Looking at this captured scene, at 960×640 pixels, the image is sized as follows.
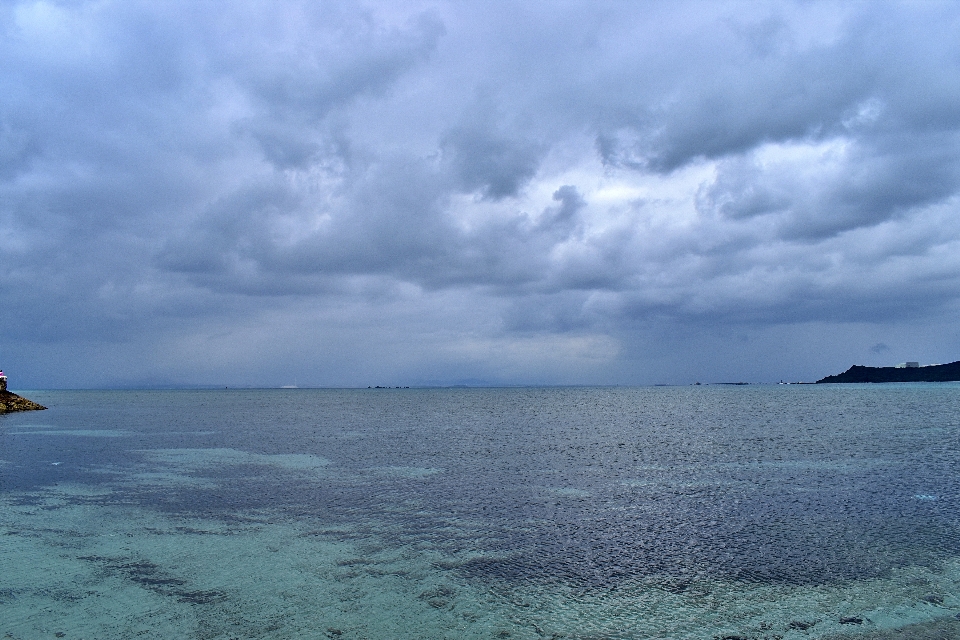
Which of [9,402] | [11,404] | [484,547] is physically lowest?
[484,547]

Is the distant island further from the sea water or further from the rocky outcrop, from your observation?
the sea water

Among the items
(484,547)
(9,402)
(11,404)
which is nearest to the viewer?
(484,547)

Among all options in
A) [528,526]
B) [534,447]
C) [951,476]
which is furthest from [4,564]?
[951,476]

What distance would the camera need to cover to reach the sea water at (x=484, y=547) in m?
17.1

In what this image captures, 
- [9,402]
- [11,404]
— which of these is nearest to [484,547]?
[9,402]

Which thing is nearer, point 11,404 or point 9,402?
point 9,402

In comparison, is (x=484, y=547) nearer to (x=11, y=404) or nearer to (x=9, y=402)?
(x=9, y=402)

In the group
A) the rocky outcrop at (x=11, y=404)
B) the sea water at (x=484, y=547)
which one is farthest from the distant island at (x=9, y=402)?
the sea water at (x=484, y=547)

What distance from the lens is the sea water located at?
56.1 ft

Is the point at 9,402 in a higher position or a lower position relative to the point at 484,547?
higher

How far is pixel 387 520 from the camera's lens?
94.7ft

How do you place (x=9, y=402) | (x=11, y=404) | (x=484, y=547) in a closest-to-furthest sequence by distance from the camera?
(x=484, y=547) < (x=9, y=402) < (x=11, y=404)

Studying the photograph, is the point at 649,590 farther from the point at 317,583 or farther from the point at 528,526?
the point at 317,583

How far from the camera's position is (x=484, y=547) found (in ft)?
79.4
